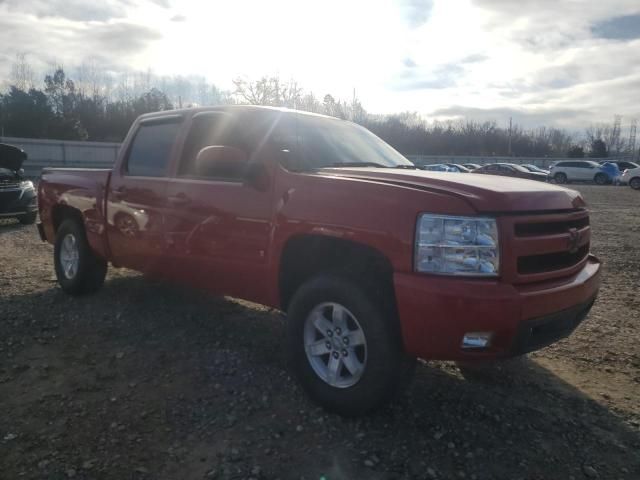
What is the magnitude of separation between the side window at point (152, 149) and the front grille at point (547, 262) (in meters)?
3.11

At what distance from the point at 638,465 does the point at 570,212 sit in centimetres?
148

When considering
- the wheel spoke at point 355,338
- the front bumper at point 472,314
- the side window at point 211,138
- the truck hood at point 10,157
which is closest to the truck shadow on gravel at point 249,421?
the wheel spoke at point 355,338

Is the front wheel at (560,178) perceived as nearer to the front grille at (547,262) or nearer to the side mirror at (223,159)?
the front grille at (547,262)

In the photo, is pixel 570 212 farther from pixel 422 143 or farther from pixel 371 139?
pixel 422 143

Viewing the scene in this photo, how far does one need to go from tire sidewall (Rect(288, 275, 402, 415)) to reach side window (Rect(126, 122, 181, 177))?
2084mm

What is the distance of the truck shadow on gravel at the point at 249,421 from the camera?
106 inches

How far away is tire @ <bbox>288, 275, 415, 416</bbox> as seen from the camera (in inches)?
115

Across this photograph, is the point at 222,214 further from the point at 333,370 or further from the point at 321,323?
the point at 333,370

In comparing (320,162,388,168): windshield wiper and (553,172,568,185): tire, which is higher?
(320,162,388,168): windshield wiper

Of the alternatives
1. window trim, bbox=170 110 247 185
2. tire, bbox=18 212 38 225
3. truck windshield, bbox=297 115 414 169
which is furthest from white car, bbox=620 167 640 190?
window trim, bbox=170 110 247 185

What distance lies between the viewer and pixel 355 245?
121 inches

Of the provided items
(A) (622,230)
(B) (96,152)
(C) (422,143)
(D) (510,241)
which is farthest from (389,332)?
(C) (422,143)

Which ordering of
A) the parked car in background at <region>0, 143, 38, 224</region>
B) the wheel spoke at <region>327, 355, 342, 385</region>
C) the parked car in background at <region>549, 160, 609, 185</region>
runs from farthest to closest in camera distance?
the parked car in background at <region>549, 160, 609, 185</region> → the parked car in background at <region>0, 143, 38, 224</region> → the wheel spoke at <region>327, 355, 342, 385</region>

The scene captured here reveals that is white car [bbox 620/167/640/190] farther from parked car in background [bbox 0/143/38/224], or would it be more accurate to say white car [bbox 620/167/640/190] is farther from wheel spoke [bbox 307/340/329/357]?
wheel spoke [bbox 307/340/329/357]
